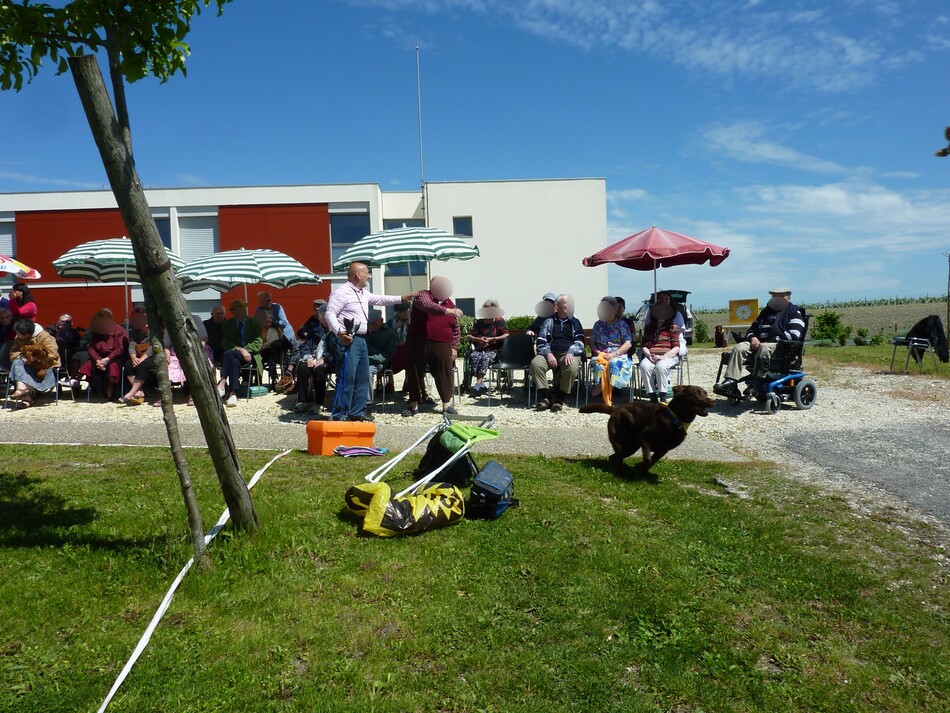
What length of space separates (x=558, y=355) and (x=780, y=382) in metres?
3.25

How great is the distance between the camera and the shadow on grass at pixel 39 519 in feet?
14.1

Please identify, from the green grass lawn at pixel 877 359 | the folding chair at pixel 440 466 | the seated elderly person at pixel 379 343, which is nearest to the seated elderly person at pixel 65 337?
the seated elderly person at pixel 379 343

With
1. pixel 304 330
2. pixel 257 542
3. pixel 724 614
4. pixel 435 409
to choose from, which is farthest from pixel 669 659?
pixel 304 330

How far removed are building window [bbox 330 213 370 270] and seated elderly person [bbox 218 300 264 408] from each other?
16.9 meters

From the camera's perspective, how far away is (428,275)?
28562 mm

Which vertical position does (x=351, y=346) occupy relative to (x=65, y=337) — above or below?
below

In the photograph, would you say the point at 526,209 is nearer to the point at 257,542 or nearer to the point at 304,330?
the point at 304,330

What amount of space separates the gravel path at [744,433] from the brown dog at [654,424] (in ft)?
3.19

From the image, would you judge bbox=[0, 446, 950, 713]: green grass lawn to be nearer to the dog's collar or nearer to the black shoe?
the dog's collar

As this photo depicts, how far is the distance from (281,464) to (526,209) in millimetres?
23770

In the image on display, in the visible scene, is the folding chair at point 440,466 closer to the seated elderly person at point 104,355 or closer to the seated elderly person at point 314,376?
the seated elderly person at point 314,376

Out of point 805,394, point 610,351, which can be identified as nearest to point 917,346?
point 805,394

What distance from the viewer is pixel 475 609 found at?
148 inches

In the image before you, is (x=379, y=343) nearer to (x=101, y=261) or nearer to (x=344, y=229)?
(x=101, y=261)
